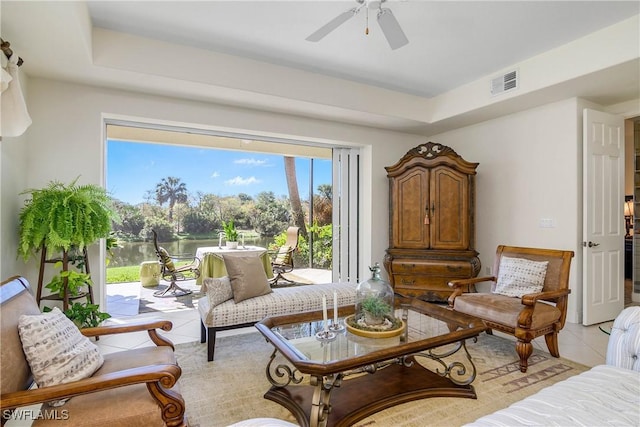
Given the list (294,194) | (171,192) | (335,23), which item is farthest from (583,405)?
(294,194)

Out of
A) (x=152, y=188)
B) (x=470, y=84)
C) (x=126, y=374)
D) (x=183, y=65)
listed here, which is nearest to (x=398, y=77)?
(x=470, y=84)

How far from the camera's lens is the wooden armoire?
4.27 m

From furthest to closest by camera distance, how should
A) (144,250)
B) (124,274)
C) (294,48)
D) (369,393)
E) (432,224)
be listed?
(124,274) → (144,250) → (432,224) → (294,48) → (369,393)

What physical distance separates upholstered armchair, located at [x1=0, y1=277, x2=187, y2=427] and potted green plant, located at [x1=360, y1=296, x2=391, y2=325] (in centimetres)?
120

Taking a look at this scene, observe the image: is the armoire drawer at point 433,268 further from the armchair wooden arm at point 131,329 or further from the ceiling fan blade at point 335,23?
the armchair wooden arm at point 131,329

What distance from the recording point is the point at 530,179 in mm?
4164

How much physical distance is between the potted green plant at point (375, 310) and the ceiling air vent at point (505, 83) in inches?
118

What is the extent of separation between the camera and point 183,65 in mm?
3254

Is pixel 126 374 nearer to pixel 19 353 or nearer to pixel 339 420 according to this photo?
pixel 19 353

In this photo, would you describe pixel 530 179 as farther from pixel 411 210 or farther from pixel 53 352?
pixel 53 352

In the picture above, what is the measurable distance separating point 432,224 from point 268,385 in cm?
296

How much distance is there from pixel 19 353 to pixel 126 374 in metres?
0.46

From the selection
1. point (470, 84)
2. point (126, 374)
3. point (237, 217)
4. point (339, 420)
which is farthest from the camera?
point (237, 217)

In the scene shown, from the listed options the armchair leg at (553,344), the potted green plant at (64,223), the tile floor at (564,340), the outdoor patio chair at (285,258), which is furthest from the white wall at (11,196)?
the armchair leg at (553,344)
